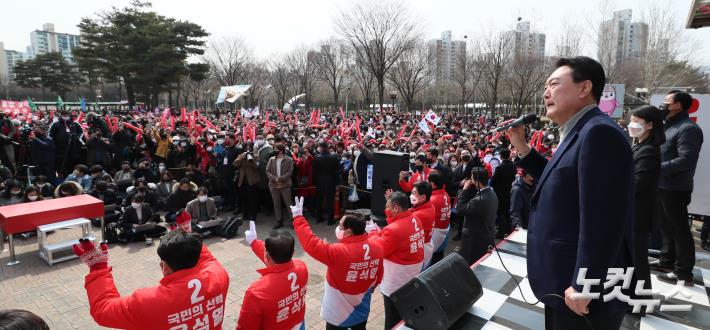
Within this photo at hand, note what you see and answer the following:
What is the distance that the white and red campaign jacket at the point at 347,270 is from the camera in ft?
10.9

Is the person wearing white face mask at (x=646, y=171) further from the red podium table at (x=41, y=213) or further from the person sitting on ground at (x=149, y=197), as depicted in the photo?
the person sitting on ground at (x=149, y=197)

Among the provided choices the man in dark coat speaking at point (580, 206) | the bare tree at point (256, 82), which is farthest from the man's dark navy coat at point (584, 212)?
the bare tree at point (256, 82)

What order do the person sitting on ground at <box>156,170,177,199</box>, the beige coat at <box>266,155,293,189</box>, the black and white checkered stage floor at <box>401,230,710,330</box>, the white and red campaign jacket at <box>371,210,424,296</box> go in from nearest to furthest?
the black and white checkered stage floor at <box>401,230,710,330</box> → the white and red campaign jacket at <box>371,210,424,296</box> → the beige coat at <box>266,155,293,189</box> → the person sitting on ground at <box>156,170,177,199</box>

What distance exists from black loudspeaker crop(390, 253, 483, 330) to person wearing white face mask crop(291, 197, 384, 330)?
12.9 inches

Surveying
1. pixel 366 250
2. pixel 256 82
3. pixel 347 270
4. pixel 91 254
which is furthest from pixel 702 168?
pixel 256 82

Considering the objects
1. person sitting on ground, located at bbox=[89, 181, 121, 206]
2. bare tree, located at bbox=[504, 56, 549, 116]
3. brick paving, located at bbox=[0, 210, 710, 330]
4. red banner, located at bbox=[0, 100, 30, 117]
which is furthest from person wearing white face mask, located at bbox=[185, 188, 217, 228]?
bare tree, located at bbox=[504, 56, 549, 116]

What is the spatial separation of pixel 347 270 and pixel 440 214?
2452 mm

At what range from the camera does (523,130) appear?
2328 mm

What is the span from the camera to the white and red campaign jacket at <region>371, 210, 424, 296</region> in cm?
386

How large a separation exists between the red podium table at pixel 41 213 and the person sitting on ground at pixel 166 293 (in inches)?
209

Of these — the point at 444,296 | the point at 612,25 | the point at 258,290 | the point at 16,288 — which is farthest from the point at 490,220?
the point at 612,25

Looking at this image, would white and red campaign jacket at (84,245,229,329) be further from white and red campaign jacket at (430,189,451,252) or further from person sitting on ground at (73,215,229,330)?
white and red campaign jacket at (430,189,451,252)

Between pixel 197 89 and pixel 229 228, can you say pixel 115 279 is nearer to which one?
pixel 229 228

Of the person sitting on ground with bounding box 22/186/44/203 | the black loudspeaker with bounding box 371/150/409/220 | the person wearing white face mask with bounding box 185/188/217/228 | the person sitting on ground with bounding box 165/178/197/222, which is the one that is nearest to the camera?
the black loudspeaker with bounding box 371/150/409/220
